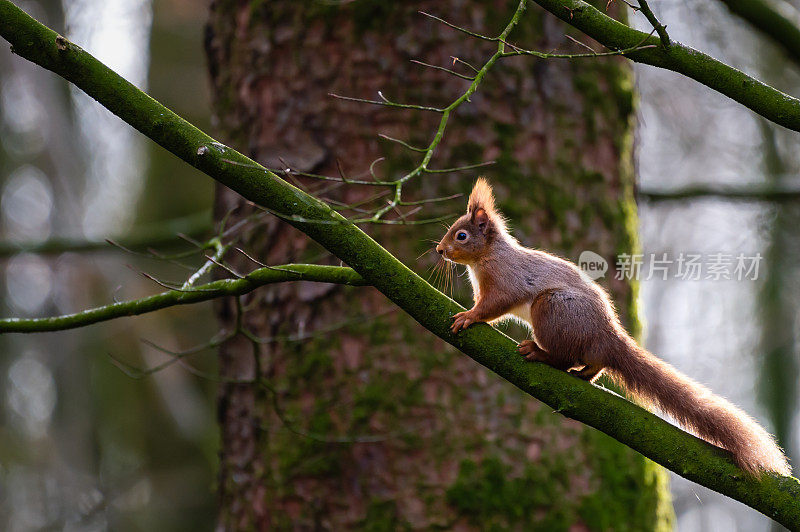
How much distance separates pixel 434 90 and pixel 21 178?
6.78 m

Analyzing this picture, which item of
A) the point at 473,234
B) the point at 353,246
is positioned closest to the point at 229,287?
the point at 353,246

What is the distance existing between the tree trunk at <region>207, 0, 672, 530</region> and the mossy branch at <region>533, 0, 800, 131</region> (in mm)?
1184

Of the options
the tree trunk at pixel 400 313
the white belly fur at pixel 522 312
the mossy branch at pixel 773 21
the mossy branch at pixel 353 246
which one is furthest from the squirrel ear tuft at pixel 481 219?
the mossy branch at pixel 773 21

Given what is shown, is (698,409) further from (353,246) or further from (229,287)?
(229,287)

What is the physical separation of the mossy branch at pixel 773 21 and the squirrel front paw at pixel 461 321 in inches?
78.1

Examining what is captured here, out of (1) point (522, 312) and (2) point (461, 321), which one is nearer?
(2) point (461, 321)

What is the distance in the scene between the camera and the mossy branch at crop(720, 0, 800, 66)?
2.92m

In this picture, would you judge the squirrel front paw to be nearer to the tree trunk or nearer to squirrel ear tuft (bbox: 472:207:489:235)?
squirrel ear tuft (bbox: 472:207:489:235)

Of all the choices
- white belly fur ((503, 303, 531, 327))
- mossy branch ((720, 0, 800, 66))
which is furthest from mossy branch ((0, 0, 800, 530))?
mossy branch ((720, 0, 800, 66))

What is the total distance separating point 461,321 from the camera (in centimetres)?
168

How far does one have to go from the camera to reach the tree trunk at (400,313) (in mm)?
2684

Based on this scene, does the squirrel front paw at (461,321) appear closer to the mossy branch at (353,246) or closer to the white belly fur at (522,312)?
the mossy branch at (353,246)

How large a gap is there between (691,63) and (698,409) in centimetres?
80

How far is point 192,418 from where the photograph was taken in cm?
543
